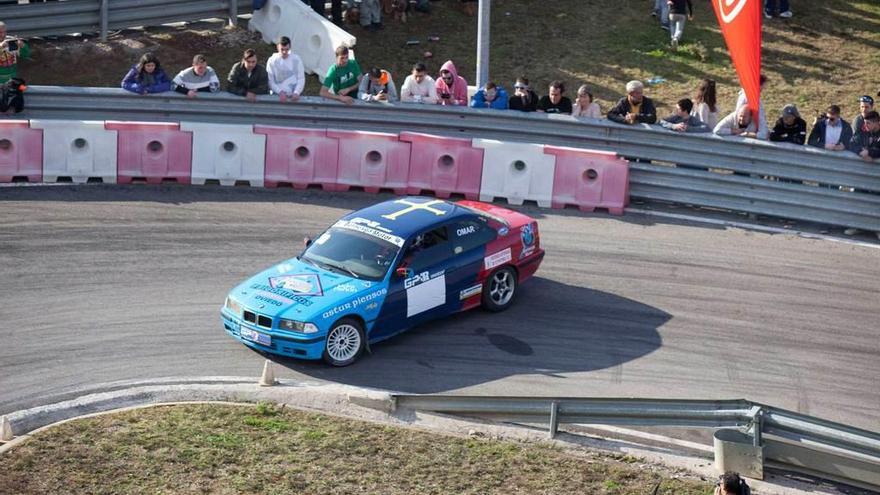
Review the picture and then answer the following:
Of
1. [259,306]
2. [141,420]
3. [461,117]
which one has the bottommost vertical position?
[141,420]

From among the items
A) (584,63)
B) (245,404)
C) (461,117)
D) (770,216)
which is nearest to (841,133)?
(770,216)

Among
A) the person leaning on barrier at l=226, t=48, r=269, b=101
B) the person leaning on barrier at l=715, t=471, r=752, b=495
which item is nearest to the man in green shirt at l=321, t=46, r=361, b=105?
the person leaning on barrier at l=226, t=48, r=269, b=101

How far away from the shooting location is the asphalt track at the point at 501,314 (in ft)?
49.8

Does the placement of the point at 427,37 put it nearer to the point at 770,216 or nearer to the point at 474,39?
the point at 474,39

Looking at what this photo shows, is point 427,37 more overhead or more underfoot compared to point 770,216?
more overhead

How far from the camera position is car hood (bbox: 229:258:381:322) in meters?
15.0

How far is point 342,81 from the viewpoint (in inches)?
851

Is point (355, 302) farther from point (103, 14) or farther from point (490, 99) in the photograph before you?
point (103, 14)

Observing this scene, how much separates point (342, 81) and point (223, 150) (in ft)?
7.27

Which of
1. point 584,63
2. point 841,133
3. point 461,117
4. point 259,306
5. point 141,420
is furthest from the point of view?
point 584,63

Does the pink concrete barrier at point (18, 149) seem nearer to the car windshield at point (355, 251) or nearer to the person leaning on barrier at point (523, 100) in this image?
the car windshield at point (355, 251)

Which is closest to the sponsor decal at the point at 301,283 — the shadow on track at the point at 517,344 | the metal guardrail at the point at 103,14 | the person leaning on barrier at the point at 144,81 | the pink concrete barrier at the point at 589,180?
the shadow on track at the point at 517,344

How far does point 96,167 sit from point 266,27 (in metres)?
6.74

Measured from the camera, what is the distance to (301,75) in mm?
21641
